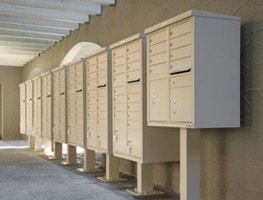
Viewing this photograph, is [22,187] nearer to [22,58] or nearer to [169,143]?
[169,143]

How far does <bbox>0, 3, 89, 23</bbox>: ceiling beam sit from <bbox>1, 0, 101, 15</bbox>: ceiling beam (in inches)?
18.9

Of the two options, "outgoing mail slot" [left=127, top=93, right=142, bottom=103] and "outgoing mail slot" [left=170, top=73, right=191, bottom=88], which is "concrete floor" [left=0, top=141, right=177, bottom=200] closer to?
"outgoing mail slot" [left=127, top=93, right=142, bottom=103]

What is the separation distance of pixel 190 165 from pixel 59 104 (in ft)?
14.9

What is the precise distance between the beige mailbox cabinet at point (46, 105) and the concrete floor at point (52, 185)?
3.80 feet

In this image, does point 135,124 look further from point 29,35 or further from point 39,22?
point 29,35

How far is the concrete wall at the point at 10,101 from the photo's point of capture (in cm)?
1458

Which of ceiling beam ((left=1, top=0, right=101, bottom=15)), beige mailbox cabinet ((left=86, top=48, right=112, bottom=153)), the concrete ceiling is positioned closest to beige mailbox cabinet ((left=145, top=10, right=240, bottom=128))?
beige mailbox cabinet ((left=86, top=48, right=112, bottom=153))

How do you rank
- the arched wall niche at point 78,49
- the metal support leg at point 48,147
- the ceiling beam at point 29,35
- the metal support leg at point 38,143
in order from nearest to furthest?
the arched wall niche at point 78,49 → the ceiling beam at point 29,35 → the metal support leg at point 48,147 → the metal support leg at point 38,143

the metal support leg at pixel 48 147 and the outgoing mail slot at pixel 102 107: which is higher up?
the outgoing mail slot at pixel 102 107

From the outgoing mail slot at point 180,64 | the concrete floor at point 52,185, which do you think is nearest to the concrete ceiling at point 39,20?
the concrete floor at point 52,185

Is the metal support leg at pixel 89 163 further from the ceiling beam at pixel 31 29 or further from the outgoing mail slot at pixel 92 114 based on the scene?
the ceiling beam at pixel 31 29

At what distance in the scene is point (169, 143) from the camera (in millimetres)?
4539

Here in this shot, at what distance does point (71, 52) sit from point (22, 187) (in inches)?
176

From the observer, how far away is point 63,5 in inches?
265
